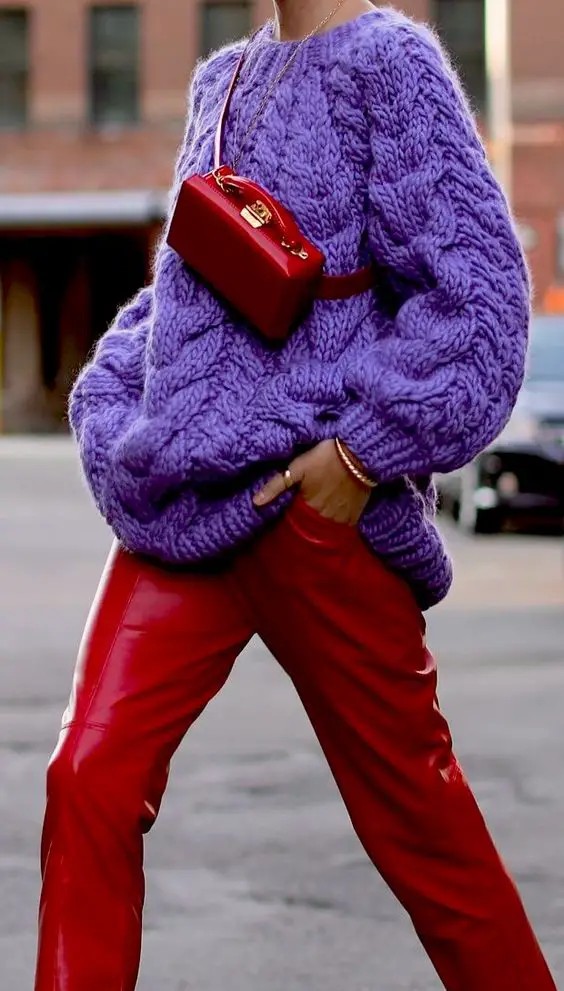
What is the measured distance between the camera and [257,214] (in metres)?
2.60

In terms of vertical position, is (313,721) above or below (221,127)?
below

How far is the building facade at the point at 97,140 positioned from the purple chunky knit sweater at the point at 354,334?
107 ft

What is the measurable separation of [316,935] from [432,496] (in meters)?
1.47

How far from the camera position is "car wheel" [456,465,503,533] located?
47.1 ft

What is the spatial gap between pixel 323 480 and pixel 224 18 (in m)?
34.5

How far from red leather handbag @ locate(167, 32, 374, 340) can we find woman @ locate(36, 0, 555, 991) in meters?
0.03

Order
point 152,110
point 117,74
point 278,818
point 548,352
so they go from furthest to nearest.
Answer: point 117,74
point 152,110
point 548,352
point 278,818

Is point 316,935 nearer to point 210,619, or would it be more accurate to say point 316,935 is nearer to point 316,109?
point 210,619

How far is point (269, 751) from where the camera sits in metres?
5.95

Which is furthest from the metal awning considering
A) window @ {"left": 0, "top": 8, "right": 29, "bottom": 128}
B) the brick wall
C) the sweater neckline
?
the sweater neckline

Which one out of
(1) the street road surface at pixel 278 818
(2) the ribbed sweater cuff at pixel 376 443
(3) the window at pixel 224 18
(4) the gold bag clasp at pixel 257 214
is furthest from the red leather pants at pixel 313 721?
(3) the window at pixel 224 18

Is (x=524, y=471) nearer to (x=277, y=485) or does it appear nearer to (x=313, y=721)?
(x=313, y=721)

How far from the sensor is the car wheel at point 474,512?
47.1ft

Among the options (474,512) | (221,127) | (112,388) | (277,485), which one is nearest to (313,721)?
(277,485)
